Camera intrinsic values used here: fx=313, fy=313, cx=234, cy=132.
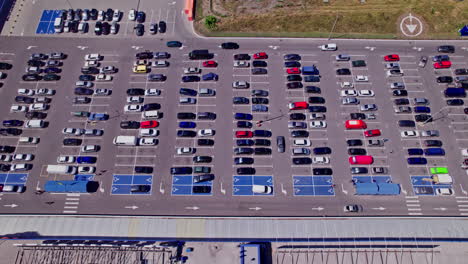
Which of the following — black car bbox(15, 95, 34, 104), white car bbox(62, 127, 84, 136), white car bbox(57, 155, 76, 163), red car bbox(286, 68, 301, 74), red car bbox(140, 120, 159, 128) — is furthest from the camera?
red car bbox(286, 68, 301, 74)

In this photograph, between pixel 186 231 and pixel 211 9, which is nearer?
pixel 186 231

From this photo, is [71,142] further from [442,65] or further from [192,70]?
[442,65]

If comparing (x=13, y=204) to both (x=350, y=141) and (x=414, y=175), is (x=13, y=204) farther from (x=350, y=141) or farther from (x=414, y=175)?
(x=414, y=175)

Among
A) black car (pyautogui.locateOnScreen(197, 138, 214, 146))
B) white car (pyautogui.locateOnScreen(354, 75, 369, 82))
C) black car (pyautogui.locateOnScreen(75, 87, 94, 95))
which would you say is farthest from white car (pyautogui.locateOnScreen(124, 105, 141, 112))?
white car (pyautogui.locateOnScreen(354, 75, 369, 82))

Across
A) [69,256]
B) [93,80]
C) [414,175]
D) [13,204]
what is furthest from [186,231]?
[414,175]

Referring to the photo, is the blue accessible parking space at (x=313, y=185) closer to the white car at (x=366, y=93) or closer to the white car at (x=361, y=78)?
the white car at (x=366, y=93)

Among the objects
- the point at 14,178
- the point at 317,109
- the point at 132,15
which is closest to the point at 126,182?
the point at 14,178

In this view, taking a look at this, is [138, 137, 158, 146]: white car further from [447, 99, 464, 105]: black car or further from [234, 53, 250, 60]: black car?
[447, 99, 464, 105]: black car

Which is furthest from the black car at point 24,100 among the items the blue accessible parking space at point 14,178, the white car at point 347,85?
the white car at point 347,85
